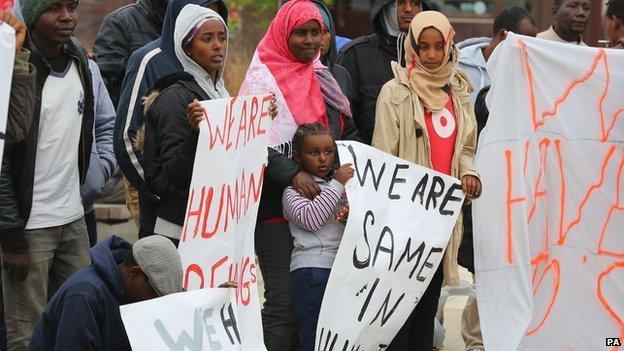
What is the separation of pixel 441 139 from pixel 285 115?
754 mm

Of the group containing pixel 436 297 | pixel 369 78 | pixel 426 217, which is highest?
pixel 369 78

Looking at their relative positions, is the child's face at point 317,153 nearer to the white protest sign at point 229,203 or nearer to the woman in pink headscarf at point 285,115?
the woman in pink headscarf at point 285,115

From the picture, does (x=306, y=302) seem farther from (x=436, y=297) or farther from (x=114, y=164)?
(x=114, y=164)

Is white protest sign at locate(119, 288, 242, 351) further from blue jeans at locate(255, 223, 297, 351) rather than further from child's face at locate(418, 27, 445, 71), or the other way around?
child's face at locate(418, 27, 445, 71)

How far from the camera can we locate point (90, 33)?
14.2m

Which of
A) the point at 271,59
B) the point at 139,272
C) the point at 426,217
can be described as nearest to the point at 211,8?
the point at 271,59

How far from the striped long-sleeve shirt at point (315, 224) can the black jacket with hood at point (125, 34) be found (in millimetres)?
1663

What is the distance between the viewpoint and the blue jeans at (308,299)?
6457mm

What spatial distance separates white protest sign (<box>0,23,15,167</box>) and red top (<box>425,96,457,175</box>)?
88.2 inches

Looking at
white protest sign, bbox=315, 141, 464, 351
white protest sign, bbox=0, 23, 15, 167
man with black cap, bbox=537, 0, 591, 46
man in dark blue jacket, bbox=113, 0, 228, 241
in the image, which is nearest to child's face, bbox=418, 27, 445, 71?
white protest sign, bbox=315, 141, 464, 351

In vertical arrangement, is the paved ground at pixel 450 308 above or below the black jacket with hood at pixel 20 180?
below

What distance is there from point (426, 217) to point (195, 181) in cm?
126

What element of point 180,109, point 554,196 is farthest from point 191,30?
point 554,196

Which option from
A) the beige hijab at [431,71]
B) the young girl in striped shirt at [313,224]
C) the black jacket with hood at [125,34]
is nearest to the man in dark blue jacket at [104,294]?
the young girl in striped shirt at [313,224]
